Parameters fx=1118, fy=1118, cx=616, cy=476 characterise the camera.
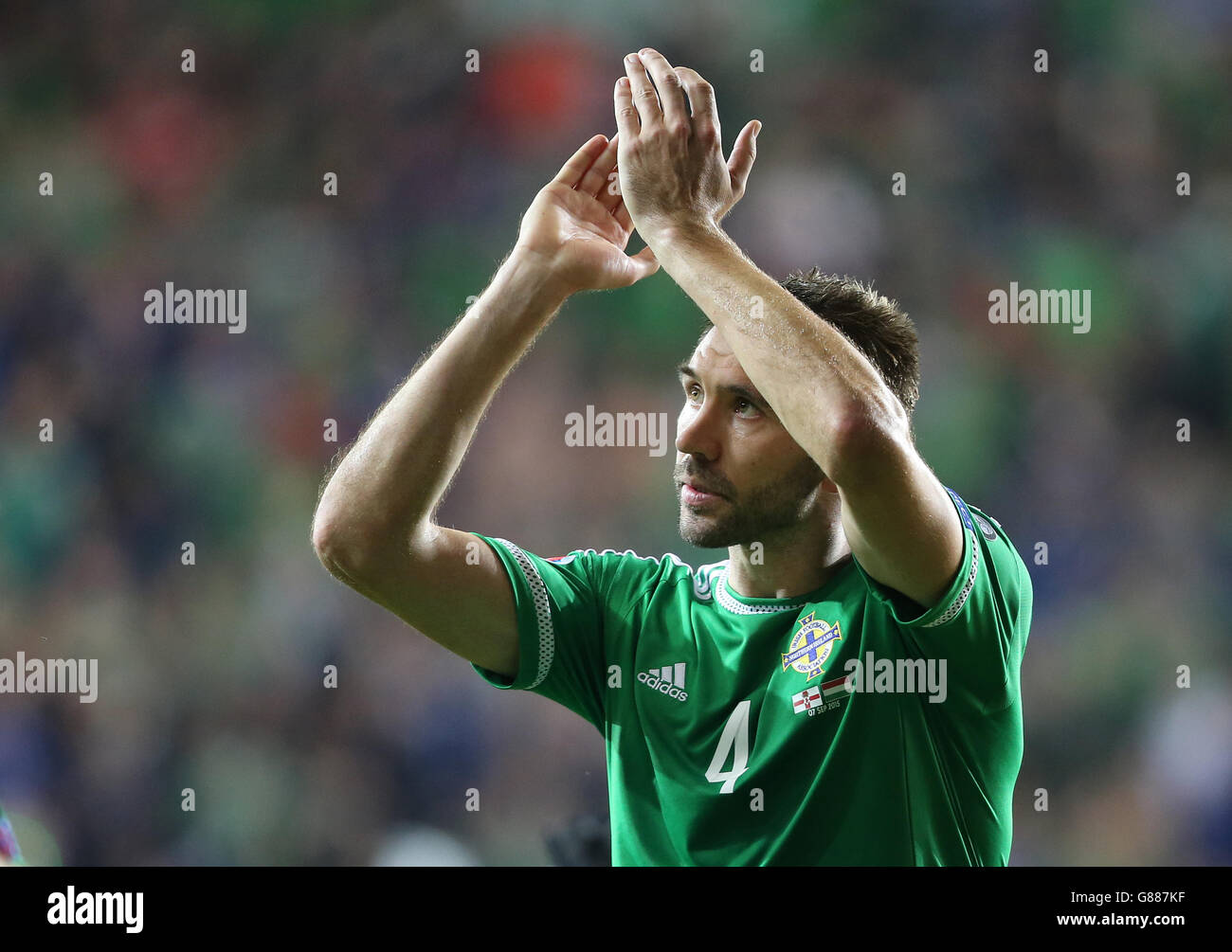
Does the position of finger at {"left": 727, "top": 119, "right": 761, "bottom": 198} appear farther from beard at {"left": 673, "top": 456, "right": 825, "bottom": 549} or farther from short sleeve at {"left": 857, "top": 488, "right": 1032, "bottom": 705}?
short sleeve at {"left": 857, "top": 488, "right": 1032, "bottom": 705}

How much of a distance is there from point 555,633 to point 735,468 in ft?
1.46

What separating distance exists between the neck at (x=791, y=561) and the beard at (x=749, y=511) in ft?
0.12

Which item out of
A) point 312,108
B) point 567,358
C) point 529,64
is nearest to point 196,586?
point 567,358

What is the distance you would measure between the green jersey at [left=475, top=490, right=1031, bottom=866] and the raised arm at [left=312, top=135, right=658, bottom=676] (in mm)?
92

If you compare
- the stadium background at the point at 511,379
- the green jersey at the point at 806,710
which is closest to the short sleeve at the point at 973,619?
the green jersey at the point at 806,710

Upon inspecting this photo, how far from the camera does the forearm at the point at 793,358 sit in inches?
62.9

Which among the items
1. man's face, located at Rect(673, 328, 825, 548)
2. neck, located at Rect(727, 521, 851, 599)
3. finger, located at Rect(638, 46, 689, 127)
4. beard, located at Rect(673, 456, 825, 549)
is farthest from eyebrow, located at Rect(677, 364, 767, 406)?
finger, located at Rect(638, 46, 689, 127)

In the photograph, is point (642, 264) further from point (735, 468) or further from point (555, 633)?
point (555, 633)

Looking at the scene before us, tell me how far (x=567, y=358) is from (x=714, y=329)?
2470 mm

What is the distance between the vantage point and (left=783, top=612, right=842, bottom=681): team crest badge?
188cm

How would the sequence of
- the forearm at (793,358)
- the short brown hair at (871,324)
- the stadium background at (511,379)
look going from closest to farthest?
the forearm at (793,358)
the short brown hair at (871,324)
the stadium background at (511,379)

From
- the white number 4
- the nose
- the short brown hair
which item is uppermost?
the short brown hair

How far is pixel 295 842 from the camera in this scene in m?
4.07

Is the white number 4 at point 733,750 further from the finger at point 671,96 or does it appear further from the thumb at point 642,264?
the finger at point 671,96
